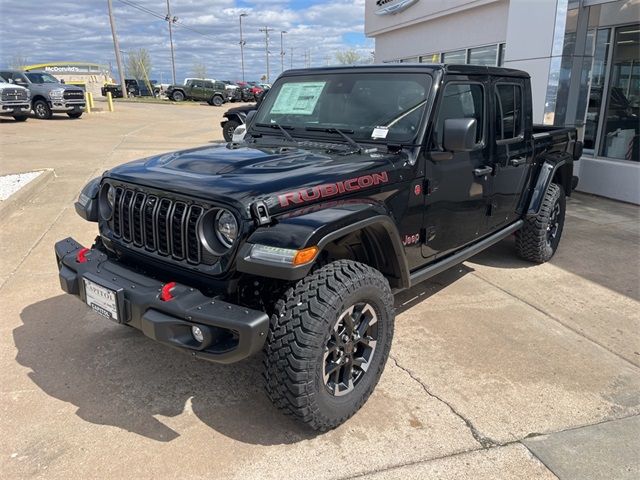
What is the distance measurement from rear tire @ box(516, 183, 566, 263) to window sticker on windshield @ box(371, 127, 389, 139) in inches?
89.9

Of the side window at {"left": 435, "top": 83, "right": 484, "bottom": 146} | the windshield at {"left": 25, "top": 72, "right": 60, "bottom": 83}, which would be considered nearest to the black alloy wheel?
the side window at {"left": 435, "top": 83, "right": 484, "bottom": 146}

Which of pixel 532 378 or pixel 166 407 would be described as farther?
pixel 532 378

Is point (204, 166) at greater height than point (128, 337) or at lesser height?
greater

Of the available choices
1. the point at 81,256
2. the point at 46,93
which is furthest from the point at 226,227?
the point at 46,93

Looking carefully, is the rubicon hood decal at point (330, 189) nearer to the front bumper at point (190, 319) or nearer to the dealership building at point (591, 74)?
the front bumper at point (190, 319)

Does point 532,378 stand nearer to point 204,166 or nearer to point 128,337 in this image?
point 204,166

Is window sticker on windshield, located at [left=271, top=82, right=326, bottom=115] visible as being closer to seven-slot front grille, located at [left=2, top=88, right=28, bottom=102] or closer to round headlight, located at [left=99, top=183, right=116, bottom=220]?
round headlight, located at [left=99, top=183, right=116, bottom=220]

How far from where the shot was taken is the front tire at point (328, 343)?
8.07 ft

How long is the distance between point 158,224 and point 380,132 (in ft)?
5.04

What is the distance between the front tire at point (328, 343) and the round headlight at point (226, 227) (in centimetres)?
40

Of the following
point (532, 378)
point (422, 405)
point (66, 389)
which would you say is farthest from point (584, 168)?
point (66, 389)

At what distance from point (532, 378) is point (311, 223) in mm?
1846

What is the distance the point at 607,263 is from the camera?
17.7ft

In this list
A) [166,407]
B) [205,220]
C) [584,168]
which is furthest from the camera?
[584,168]
